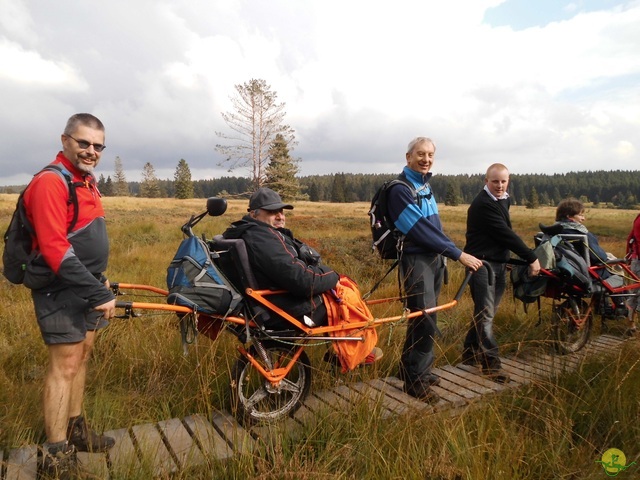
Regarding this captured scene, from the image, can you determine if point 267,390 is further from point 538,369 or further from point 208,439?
point 538,369

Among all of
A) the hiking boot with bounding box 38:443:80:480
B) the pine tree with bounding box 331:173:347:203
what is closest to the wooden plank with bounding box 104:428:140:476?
the hiking boot with bounding box 38:443:80:480

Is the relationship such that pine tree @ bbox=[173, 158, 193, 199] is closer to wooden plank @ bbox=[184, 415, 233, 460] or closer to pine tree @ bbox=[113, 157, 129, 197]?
pine tree @ bbox=[113, 157, 129, 197]

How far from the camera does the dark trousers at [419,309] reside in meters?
3.86

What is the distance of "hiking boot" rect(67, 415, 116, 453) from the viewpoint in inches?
109

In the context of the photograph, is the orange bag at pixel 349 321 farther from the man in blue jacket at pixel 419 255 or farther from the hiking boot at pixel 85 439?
the hiking boot at pixel 85 439

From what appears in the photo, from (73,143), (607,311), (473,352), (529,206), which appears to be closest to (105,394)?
(73,143)

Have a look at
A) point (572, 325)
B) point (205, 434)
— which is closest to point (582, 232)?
point (572, 325)

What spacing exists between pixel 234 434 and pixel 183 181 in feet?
270

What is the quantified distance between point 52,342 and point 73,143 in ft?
4.03

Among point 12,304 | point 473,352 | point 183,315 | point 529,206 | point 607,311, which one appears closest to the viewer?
point 183,315

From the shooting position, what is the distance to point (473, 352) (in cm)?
465

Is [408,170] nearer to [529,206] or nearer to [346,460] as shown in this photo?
[346,460]

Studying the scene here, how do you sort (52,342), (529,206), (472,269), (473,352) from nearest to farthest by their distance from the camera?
1. (52,342)
2. (472,269)
3. (473,352)
4. (529,206)

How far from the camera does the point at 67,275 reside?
2414mm
